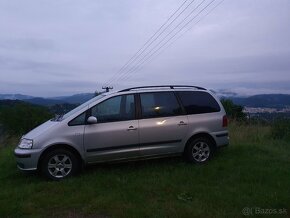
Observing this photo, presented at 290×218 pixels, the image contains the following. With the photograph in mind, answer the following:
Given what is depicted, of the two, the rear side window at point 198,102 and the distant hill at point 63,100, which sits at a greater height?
the distant hill at point 63,100

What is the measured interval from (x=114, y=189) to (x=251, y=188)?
2.31 m

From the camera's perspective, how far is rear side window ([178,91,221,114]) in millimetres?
9195

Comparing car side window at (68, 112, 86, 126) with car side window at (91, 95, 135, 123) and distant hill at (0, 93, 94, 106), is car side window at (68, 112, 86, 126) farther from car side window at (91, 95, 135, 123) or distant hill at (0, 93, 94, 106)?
distant hill at (0, 93, 94, 106)

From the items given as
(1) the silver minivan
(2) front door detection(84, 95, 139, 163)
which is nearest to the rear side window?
(1) the silver minivan

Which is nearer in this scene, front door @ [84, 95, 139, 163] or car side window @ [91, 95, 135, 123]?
front door @ [84, 95, 139, 163]

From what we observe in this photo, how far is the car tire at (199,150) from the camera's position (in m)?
9.05

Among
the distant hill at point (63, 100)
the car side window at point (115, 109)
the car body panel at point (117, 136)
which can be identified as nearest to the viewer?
the car body panel at point (117, 136)

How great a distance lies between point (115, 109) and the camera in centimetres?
860

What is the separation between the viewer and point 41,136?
316 inches

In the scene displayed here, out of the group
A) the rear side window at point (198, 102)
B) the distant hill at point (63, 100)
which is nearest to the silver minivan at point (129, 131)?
the rear side window at point (198, 102)

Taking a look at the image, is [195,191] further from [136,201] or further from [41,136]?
[41,136]

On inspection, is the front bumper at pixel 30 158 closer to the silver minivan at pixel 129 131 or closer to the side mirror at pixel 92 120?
the silver minivan at pixel 129 131

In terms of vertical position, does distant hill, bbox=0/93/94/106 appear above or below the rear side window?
above

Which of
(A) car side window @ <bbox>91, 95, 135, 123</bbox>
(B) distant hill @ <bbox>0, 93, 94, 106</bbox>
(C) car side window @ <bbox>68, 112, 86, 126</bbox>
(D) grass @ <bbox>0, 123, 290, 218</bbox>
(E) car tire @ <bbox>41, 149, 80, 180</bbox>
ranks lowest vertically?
(D) grass @ <bbox>0, 123, 290, 218</bbox>
